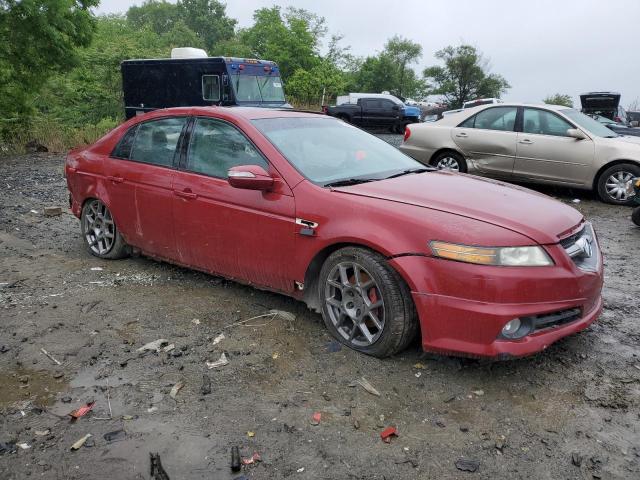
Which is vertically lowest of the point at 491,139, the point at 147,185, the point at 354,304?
the point at 354,304

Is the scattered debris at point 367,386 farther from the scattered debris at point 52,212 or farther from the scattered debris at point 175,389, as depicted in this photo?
the scattered debris at point 52,212

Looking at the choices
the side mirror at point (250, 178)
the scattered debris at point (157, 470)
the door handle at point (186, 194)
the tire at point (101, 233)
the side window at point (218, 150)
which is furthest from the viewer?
the tire at point (101, 233)

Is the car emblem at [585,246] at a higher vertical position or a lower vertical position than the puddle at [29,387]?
higher

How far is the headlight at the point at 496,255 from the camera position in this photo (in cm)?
317

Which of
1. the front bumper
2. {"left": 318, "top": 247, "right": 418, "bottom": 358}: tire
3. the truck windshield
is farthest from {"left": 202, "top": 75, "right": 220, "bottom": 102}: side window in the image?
the front bumper

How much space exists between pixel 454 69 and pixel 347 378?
63070 mm

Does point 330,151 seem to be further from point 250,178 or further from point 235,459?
point 235,459

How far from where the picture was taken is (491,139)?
31.5 feet

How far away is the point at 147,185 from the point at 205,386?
218 centimetres

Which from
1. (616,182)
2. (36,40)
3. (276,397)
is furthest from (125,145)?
(36,40)

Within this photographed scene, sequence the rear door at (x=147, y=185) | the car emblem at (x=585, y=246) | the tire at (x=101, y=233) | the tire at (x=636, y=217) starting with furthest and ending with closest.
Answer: the tire at (x=636, y=217), the tire at (x=101, y=233), the rear door at (x=147, y=185), the car emblem at (x=585, y=246)

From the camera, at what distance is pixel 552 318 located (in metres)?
3.27

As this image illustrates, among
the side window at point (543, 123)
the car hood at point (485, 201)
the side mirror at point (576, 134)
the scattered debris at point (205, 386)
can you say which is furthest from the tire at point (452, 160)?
the scattered debris at point (205, 386)

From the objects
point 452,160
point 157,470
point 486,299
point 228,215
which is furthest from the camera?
point 452,160
